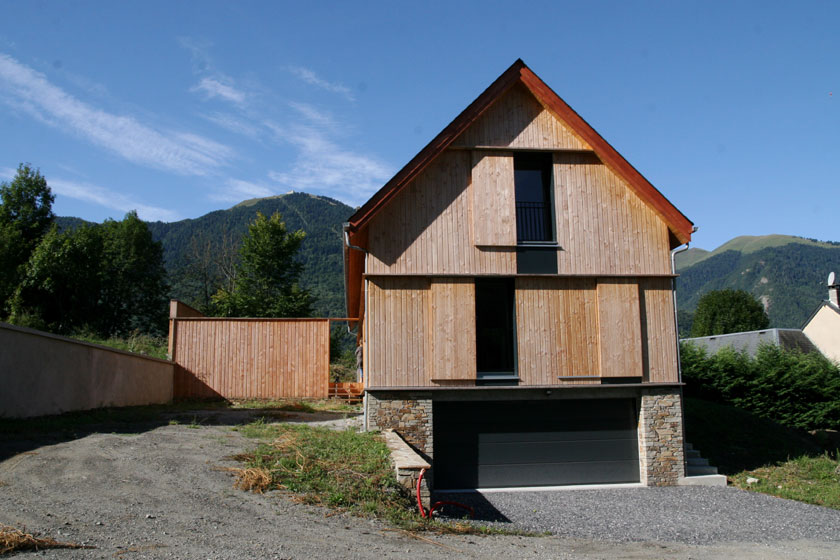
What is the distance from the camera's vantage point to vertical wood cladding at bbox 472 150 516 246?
12.6 meters

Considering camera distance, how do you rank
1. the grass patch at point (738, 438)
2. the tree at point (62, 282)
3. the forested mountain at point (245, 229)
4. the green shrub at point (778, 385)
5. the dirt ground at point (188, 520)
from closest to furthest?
1. the dirt ground at point (188, 520)
2. the grass patch at point (738, 438)
3. the green shrub at point (778, 385)
4. the tree at point (62, 282)
5. the forested mountain at point (245, 229)

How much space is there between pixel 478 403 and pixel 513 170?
4859 mm

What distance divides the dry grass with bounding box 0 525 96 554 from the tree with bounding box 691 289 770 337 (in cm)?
5106

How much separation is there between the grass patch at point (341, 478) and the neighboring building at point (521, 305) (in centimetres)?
205

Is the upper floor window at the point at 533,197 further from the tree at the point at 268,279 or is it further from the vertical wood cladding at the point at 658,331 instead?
the tree at the point at 268,279

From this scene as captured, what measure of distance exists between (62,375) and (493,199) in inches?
381

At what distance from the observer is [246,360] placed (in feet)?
68.6

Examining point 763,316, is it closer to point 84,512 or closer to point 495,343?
point 495,343

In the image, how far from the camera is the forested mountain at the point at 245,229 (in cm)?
4598

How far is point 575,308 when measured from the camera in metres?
12.7

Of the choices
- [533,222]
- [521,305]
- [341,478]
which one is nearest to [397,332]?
[521,305]

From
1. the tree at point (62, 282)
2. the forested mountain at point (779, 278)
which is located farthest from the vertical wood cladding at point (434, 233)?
the forested mountain at point (779, 278)

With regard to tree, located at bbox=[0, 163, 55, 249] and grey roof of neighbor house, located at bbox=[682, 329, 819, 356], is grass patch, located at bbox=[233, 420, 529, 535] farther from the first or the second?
tree, located at bbox=[0, 163, 55, 249]

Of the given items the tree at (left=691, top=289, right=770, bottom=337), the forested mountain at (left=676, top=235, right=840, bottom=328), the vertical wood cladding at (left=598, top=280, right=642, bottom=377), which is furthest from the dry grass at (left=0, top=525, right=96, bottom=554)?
the forested mountain at (left=676, top=235, right=840, bottom=328)
